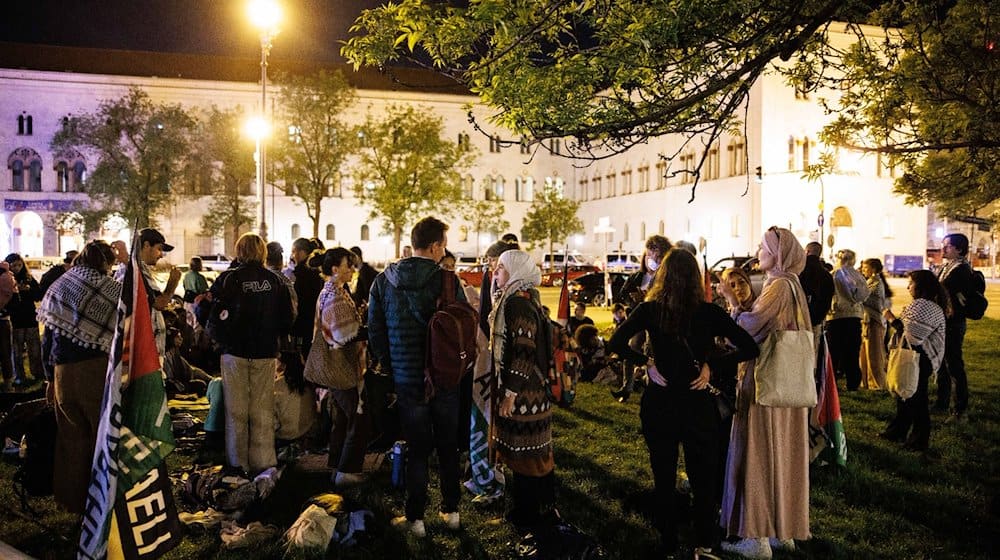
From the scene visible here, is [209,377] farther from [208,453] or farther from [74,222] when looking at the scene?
[74,222]

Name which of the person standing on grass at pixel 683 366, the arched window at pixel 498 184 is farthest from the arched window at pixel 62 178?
the person standing on grass at pixel 683 366

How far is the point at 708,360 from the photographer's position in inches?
181

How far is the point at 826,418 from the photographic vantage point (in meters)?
6.52

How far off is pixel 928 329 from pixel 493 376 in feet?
16.0

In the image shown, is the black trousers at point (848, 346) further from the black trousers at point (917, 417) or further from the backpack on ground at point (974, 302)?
the black trousers at point (917, 417)

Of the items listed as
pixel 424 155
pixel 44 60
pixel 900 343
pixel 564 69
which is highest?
pixel 44 60

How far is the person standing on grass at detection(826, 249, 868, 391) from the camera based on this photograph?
10523 mm

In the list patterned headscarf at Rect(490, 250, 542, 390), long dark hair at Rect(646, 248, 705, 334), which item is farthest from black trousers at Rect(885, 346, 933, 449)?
patterned headscarf at Rect(490, 250, 542, 390)

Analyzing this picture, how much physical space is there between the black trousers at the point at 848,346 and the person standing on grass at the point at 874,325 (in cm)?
18

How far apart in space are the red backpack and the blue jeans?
4.8 inches

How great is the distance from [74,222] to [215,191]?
8825mm

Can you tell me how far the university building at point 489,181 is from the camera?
44.3 m

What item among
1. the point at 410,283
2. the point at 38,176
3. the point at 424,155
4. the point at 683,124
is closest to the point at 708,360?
the point at 410,283

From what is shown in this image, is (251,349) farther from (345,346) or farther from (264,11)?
(264,11)
